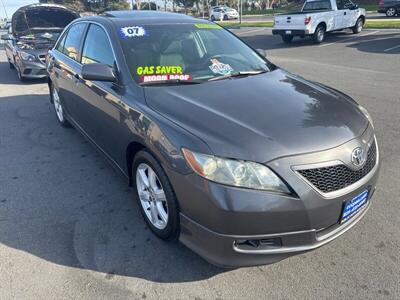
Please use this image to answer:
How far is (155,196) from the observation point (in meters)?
2.87

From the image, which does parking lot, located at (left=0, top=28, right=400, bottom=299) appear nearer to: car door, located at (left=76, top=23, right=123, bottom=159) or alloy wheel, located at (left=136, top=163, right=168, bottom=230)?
alloy wheel, located at (left=136, top=163, right=168, bottom=230)

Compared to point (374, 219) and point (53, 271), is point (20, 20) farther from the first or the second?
point (374, 219)

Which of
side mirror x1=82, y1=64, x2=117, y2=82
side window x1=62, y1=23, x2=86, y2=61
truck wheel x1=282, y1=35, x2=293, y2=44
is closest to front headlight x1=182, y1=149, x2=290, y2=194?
side mirror x1=82, y1=64, x2=117, y2=82

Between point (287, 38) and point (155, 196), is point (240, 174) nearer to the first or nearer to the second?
point (155, 196)

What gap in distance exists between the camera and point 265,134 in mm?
2420

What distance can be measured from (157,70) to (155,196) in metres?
1.15

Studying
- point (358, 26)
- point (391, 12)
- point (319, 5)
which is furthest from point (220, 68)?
point (391, 12)

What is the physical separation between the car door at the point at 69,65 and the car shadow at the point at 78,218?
59cm

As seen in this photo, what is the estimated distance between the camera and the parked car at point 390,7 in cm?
2586

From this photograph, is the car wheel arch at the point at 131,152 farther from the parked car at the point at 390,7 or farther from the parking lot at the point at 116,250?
the parked car at the point at 390,7

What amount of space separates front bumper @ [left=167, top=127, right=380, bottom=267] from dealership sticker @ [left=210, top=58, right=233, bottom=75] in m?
1.41

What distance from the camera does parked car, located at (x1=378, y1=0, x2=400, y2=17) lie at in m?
25.9

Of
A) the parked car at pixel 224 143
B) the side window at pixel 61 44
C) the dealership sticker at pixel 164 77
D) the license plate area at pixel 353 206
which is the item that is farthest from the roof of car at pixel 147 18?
the license plate area at pixel 353 206

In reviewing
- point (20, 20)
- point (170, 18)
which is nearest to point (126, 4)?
point (20, 20)
